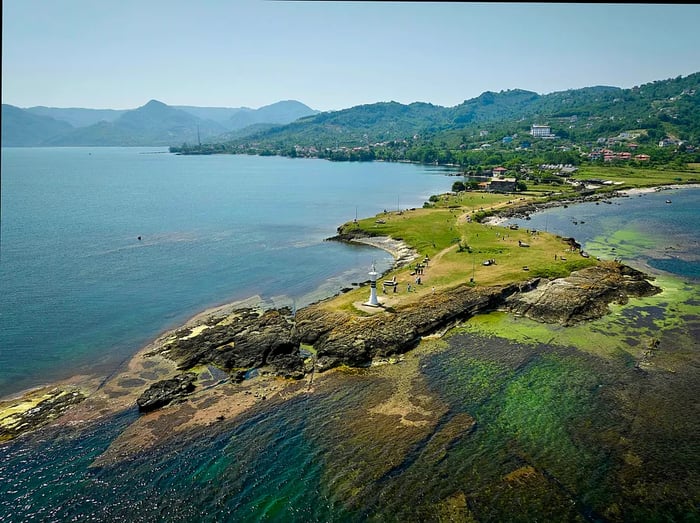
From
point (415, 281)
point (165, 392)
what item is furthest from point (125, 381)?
point (415, 281)

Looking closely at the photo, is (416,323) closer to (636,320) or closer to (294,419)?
(294,419)

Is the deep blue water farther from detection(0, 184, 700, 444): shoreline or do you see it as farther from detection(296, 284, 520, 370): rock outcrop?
detection(296, 284, 520, 370): rock outcrop

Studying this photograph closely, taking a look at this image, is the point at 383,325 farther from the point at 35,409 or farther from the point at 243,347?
the point at 35,409

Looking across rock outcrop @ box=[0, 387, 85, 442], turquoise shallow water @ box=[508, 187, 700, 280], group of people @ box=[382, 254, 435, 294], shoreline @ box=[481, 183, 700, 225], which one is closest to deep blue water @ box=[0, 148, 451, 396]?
rock outcrop @ box=[0, 387, 85, 442]

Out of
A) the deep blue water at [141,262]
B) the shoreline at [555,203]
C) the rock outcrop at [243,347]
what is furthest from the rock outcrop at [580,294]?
the shoreline at [555,203]

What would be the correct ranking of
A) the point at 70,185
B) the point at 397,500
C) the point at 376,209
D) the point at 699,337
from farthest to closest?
the point at 70,185, the point at 376,209, the point at 699,337, the point at 397,500

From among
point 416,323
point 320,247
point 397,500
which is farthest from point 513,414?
point 320,247

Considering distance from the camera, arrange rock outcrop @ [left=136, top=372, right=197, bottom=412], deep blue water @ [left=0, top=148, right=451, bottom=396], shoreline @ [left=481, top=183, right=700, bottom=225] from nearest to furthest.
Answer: rock outcrop @ [left=136, top=372, right=197, bottom=412] → deep blue water @ [left=0, top=148, right=451, bottom=396] → shoreline @ [left=481, top=183, right=700, bottom=225]
